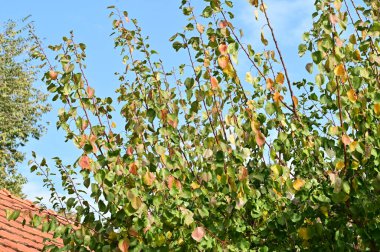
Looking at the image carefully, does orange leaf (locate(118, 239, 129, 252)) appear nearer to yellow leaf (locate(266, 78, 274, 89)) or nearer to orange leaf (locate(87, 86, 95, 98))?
orange leaf (locate(87, 86, 95, 98))

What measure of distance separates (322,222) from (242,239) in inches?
19.7

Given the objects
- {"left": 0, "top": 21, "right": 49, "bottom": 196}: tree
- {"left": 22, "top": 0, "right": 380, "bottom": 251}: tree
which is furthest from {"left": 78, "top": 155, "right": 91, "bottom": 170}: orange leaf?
{"left": 0, "top": 21, "right": 49, "bottom": 196}: tree

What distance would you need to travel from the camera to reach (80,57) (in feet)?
15.4

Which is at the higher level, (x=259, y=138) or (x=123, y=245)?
(x=259, y=138)

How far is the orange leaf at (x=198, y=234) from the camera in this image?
3.67 meters

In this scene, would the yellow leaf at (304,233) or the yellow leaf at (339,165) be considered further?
the yellow leaf at (304,233)

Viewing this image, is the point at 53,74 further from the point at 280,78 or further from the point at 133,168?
the point at 280,78

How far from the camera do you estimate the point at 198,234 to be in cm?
369

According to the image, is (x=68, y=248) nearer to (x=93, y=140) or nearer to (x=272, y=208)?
(x=93, y=140)

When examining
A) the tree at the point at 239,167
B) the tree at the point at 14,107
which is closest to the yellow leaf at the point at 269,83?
the tree at the point at 239,167

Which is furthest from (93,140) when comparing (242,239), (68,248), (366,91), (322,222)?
(366,91)

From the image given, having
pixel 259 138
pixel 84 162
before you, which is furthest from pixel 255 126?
pixel 84 162

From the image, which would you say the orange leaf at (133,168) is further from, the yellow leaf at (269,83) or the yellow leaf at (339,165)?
the yellow leaf at (339,165)

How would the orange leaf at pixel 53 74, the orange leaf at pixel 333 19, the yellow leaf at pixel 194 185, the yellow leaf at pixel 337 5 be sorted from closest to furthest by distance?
the orange leaf at pixel 333 19 < the yellow leaf at pixel 337 5 < the yellow leaf at pixel 194 185 < the orange leaf at pixel 53 74
